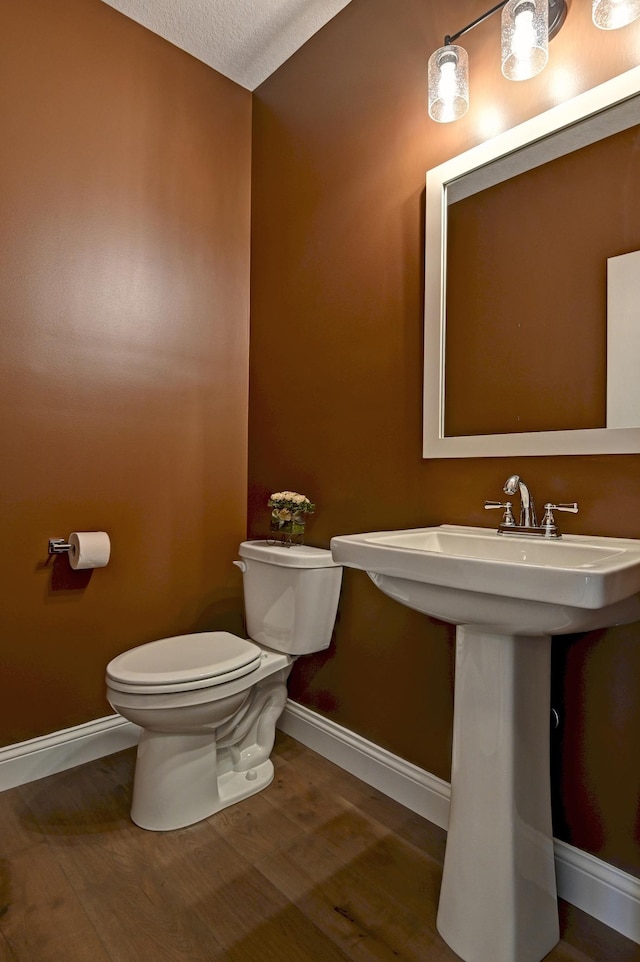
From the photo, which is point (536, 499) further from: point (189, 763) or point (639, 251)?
point (189, 763)

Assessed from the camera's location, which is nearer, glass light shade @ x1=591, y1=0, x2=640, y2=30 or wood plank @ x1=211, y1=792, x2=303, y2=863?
glass light shade @ x1=591, y1=0, x2=640, y2=30

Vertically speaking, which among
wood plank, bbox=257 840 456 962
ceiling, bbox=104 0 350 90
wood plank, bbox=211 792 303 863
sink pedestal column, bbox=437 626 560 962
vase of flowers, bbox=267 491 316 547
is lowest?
wood plank, bbox=257 840 456 962

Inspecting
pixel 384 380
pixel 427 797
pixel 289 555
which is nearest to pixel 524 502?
pixel 384 380

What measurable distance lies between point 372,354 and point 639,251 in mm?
815

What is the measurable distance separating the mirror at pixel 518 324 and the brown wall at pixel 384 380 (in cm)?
5

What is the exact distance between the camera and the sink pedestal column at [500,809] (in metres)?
1.08

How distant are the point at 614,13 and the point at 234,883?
2.19m

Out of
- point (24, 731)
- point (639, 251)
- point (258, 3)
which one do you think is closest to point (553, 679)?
point (639, 251)

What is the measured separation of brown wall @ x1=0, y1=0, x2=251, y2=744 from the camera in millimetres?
1743

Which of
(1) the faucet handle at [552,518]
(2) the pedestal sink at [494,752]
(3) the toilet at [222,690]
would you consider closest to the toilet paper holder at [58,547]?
(3) the toilet at [222,690]

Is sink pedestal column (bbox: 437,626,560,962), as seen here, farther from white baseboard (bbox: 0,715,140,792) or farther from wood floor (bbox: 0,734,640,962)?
white baseboard (bbox: 0,715,140,792)

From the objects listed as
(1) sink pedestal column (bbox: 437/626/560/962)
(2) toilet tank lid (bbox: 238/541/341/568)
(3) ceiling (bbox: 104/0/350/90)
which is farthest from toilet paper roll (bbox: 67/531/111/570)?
(3) ceiling (bbox: 104/0/350/90)

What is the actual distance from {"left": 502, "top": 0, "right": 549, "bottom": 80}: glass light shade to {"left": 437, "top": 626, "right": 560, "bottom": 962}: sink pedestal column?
53.0 inches

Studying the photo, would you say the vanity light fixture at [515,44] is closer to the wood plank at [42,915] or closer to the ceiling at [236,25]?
the ceiling at [236,25]
